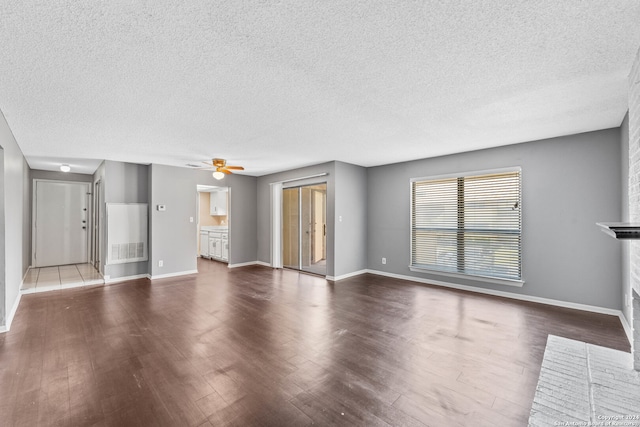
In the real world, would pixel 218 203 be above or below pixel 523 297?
above

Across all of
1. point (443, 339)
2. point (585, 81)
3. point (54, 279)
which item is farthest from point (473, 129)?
point (54, 279)

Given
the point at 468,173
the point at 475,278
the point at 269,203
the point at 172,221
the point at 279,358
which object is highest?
the point at 468,173

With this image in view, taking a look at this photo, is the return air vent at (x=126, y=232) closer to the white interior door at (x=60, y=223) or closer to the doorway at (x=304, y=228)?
the white interior door at (x=60, y=223)

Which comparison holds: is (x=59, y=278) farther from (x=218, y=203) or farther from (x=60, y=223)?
(x=218, y=203)

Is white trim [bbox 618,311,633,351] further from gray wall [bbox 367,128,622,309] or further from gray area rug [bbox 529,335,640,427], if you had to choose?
gray area rug [bbox 529,335,640,427]

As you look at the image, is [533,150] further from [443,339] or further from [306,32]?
[306,32]

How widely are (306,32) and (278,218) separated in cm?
556

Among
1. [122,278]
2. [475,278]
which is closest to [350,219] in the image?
[475,278]

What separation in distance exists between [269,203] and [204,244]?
294 cm

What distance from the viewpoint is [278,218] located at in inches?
276

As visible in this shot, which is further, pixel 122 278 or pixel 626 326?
pixel 122 278

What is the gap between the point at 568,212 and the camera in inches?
152

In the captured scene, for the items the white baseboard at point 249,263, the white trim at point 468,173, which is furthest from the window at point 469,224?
the white baseboard at point 249,263

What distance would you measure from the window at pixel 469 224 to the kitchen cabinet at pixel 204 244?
237 inches
